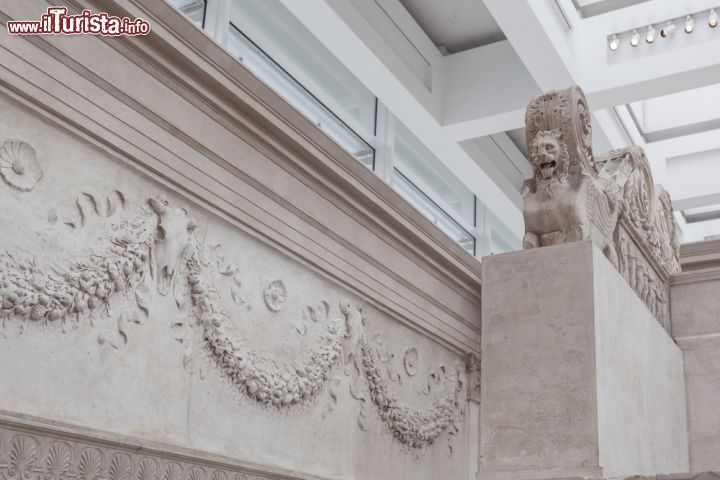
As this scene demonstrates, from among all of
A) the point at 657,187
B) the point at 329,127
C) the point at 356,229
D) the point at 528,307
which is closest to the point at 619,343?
the point at 528,307

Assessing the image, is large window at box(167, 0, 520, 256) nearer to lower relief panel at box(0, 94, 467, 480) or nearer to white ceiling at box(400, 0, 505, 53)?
white ceiling at box(400, 0, 505, 53)

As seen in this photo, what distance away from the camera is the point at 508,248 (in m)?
14.2

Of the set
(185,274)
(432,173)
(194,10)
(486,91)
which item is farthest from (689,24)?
(185,274)

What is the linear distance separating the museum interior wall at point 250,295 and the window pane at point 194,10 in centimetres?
101

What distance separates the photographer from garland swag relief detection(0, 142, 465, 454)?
5.36 m

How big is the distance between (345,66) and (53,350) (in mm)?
5545

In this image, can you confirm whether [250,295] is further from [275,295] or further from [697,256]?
[697,256]

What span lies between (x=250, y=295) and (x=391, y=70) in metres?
3.74

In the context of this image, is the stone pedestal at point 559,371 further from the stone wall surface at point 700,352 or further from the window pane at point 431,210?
the window pane at point 431,210

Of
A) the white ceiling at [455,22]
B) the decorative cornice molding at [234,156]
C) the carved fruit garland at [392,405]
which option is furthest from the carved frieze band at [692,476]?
the white ceiling at [455,22]

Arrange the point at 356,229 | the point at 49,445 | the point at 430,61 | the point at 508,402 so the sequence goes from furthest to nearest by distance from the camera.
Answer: the point at 430,61, the point at 356,229, the point at 49,445, the point at 508,402

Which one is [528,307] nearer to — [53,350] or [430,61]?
[53,350]

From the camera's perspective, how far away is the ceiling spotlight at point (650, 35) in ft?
31.7

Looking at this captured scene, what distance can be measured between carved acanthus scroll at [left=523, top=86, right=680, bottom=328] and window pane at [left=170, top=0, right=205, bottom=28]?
3.75 metres
